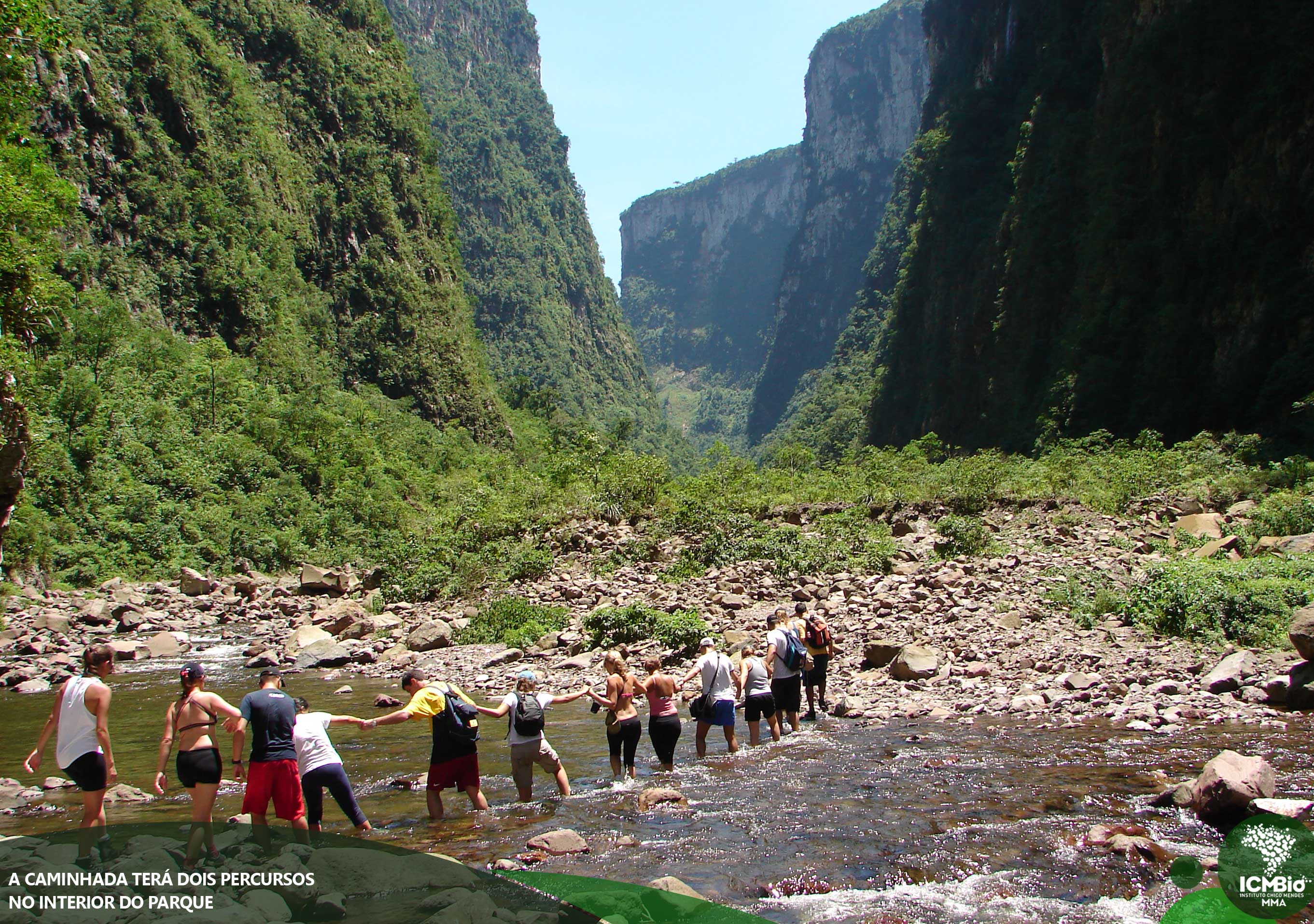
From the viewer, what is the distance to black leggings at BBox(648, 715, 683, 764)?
28.6 feet

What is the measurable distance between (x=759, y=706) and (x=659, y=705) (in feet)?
4.96

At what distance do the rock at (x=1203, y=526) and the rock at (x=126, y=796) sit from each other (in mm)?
17315

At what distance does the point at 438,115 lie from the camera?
419 feet

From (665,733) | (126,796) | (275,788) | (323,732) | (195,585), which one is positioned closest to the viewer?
(275,788)

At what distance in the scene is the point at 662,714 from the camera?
28.7 ft

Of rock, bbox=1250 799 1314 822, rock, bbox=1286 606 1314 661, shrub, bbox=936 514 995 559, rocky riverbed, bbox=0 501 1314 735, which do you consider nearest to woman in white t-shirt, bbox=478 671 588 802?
rocky riverbed, bbox=0 501 1314 735

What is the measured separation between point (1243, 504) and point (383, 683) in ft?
57.1

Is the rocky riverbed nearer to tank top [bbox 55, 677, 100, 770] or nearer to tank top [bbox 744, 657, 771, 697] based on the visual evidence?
tank top [bbox 744, 657, 771, 697]

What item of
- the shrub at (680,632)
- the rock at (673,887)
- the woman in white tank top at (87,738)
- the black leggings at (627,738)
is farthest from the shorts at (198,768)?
the shrub at (680,632)

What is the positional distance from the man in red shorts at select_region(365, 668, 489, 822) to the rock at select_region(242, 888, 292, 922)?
89.1 inches

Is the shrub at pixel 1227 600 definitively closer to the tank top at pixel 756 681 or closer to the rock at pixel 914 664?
the rock at pixel 914 664

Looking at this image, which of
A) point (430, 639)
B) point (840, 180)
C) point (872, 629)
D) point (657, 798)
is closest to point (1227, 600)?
point (872, 629)

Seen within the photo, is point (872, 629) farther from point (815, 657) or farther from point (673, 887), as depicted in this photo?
point (673, 887)

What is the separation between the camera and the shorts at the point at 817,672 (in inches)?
436
